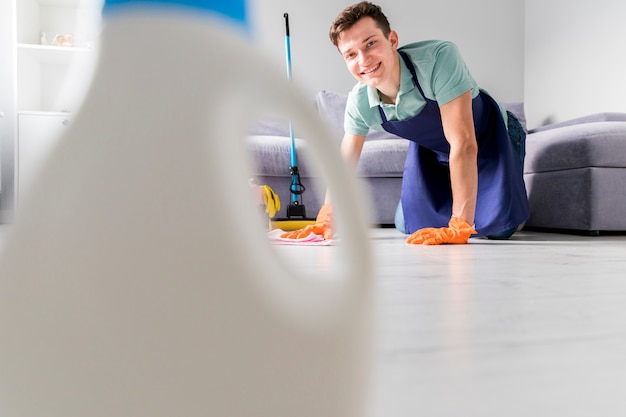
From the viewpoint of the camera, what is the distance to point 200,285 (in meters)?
0.17

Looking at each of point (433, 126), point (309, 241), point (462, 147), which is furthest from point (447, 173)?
point (309, 241)

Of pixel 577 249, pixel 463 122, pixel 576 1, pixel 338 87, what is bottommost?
pixel 577 249

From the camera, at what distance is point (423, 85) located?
169cm

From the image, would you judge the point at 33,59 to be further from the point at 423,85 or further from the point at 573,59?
the point at 573,59

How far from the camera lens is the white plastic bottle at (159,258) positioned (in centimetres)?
17

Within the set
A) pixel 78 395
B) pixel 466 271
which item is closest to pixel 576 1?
pixel 466 271

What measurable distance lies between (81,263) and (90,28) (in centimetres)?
9

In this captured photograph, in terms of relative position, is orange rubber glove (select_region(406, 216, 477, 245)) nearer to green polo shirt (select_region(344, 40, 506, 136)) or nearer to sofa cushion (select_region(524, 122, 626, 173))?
green polo shirt (select_region(344, 40, 506, 136))

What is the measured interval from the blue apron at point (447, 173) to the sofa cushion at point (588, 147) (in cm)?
32

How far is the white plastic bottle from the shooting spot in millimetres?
167

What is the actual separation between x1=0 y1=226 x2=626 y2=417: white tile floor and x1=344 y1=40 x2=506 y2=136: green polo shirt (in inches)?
31.2

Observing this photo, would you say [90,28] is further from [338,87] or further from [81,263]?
[338,87]

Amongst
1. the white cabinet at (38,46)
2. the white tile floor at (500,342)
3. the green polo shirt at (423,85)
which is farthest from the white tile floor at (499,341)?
the white cabinet at (38,46)

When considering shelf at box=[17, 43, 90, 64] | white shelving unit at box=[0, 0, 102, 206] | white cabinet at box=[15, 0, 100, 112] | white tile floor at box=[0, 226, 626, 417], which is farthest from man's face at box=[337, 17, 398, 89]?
shelf at box=[17, 43, 90, 64]
